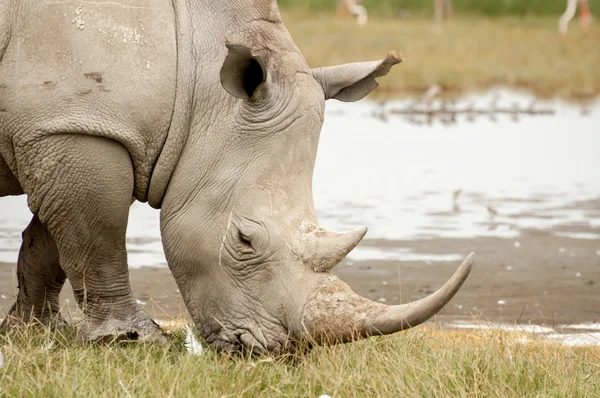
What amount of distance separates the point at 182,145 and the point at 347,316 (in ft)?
3.84

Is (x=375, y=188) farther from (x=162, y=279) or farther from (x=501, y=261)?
Answer: (x=162, y=279)

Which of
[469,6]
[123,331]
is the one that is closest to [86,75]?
[123,331]

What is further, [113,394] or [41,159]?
[41,159]

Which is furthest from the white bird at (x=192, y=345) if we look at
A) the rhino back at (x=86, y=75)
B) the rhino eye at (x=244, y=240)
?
the rhino back at (x=86, y=75)

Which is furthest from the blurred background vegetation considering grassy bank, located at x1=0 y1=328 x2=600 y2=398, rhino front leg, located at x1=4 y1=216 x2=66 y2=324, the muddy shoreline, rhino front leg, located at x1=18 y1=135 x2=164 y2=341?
grassy bank, located at x1=0 y1=328 x2=600 y2=398

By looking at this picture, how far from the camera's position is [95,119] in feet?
18.1

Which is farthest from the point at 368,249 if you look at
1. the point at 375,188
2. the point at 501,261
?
the point at 375,188

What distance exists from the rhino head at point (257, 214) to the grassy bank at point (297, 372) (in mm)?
170

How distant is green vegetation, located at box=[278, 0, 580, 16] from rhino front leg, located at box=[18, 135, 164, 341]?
2894 centimetres

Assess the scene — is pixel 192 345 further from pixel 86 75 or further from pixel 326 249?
pixel 86 75

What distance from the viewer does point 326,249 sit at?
5.36 meters

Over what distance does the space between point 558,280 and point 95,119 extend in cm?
437

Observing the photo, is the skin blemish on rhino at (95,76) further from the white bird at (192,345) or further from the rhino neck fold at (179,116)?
the white bird at (192,345)

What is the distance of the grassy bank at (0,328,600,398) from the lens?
5.08 m
